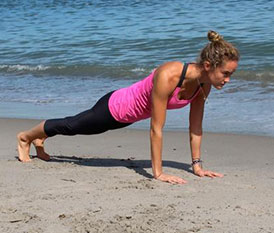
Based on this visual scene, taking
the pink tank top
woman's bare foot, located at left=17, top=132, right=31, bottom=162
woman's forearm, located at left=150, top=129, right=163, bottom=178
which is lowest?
woman's bare foot, located at left=17, top=132, right=31, bottom=162

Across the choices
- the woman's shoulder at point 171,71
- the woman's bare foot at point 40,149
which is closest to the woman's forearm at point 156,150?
the woman's shoulder at point 171,71

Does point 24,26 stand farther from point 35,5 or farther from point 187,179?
point 187,179

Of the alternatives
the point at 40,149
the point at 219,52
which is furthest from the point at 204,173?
the point at 40,149

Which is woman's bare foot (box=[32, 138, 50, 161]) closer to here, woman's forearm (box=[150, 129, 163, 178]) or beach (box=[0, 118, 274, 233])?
beach (box=[0, 118, 274, 233])

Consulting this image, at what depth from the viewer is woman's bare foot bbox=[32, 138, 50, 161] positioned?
5621 millimetres

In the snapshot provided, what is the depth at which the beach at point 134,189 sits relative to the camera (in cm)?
398

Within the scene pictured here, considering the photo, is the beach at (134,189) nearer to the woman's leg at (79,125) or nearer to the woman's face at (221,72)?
the woman's leg at (79,125)

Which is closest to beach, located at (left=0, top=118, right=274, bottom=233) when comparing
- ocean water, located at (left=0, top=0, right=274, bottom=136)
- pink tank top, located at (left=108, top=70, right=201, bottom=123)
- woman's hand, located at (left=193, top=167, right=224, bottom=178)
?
woman's hand, located at (left=193, top=167, right=224, bottom=178)

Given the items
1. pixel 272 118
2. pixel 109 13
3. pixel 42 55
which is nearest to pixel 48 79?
pixel 42 55

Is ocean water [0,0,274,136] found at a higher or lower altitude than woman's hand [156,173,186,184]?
lower

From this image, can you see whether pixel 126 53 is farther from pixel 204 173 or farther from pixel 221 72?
pixel 221 72

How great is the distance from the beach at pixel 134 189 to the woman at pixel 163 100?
0.26 m

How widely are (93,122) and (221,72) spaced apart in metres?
1.06

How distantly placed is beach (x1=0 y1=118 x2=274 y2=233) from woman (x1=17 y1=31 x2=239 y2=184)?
0.86 feet
